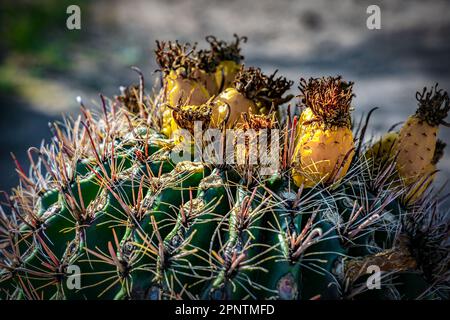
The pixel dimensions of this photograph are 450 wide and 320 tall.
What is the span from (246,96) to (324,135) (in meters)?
0.28

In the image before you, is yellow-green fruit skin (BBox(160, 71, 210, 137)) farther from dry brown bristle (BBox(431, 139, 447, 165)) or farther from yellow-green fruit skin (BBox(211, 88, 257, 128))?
dry brown bristle (BBox(431, 139, 447, 165))

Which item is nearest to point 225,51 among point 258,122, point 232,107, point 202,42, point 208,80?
point 208,80

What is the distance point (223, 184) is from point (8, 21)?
7971 mm

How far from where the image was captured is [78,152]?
197 cm

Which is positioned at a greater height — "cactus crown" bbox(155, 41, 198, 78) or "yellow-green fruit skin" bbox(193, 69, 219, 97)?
"cactus crown" bbox(155, 41, 198, 78)

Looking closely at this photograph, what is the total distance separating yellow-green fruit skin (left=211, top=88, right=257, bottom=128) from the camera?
73.5 inches

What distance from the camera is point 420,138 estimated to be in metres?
1.93

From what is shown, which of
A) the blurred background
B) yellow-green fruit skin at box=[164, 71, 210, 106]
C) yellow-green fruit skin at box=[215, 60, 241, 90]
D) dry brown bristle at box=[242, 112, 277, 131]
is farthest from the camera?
the blurred background

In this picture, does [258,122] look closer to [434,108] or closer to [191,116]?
[191,116]

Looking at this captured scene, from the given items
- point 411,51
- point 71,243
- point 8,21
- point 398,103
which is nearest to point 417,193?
point 71,243

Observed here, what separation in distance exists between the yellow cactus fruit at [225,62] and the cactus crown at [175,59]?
118 millimetres

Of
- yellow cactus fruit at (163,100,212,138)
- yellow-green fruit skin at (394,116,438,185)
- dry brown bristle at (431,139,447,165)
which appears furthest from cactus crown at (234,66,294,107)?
dry brown bristle at (431,139,447,165)

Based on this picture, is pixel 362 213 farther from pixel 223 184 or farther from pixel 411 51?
pixel 411 51

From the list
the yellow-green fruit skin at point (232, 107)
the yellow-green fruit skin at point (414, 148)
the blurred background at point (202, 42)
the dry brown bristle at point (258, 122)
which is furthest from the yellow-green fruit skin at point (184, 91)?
the blurred background at point (202, 42)
